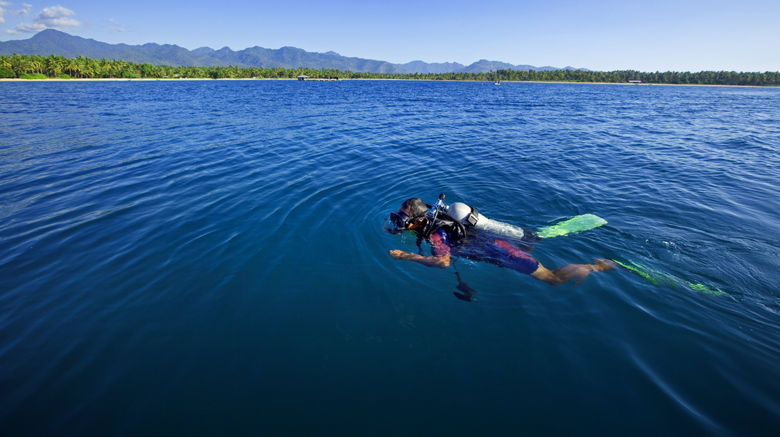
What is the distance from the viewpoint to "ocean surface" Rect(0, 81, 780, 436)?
11.9 feet

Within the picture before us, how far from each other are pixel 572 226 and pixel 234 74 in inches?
6209

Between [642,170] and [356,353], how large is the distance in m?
14.3

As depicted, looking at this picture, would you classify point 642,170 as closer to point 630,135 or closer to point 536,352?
point 630,135

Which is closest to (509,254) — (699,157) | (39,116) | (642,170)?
(642,170)

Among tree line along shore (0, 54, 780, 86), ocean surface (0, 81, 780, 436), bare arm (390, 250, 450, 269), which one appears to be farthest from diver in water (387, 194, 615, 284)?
tree line along shore (0, 54, 780, 86)

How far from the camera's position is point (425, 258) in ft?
21.1

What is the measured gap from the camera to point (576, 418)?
11.5ft

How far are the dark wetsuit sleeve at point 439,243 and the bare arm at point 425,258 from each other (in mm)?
109

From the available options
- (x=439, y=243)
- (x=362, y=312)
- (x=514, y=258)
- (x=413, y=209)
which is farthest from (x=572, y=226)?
(x=362, y=312)

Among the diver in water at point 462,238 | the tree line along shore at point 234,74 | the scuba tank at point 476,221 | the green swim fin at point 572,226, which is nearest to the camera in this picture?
the diver in water at point 462,238

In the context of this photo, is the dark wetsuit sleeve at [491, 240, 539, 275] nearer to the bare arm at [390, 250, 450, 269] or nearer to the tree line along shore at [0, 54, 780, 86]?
the bare arm at [390, 250, 450, 269]

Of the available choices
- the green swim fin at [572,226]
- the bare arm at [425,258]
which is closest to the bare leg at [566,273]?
the green swim fin at [572,226]

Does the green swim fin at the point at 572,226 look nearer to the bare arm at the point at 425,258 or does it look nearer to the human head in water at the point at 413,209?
the bare arm at the point at 425,258

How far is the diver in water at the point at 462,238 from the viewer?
20.3 ft
